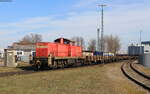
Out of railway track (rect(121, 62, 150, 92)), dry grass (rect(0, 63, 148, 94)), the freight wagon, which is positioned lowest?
railway track (rect(121, 62, 150, 92))

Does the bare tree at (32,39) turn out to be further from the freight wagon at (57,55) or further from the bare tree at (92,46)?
the freight wagon at (57,55)

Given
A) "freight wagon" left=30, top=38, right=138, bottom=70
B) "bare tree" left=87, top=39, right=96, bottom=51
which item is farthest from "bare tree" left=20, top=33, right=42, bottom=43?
"freight wagon" left=30, top=38, right=138, bottom=70

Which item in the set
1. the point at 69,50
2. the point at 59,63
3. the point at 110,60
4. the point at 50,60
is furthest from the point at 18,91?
the point at 110,60

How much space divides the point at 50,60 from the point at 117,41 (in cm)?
11716

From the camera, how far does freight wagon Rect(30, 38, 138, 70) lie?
100 ft

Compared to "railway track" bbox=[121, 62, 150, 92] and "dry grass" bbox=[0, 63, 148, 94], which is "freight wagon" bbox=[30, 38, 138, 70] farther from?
"dry grass" bbox=[0, 63, 148, 94]

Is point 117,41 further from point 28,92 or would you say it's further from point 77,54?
point 28,92

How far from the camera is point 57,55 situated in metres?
33.4

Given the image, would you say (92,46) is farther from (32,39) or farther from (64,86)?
(64,86)

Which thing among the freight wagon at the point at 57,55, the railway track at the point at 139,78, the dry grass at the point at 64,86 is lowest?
the railway track at the point at 139,78

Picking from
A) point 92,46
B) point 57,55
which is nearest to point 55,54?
point 57,55

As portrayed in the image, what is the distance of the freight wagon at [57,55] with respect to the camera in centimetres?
3062

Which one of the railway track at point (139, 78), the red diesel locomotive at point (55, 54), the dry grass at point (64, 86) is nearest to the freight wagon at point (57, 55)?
the red diesel locomotive at point (55, 54)

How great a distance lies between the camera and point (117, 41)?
144 meters
